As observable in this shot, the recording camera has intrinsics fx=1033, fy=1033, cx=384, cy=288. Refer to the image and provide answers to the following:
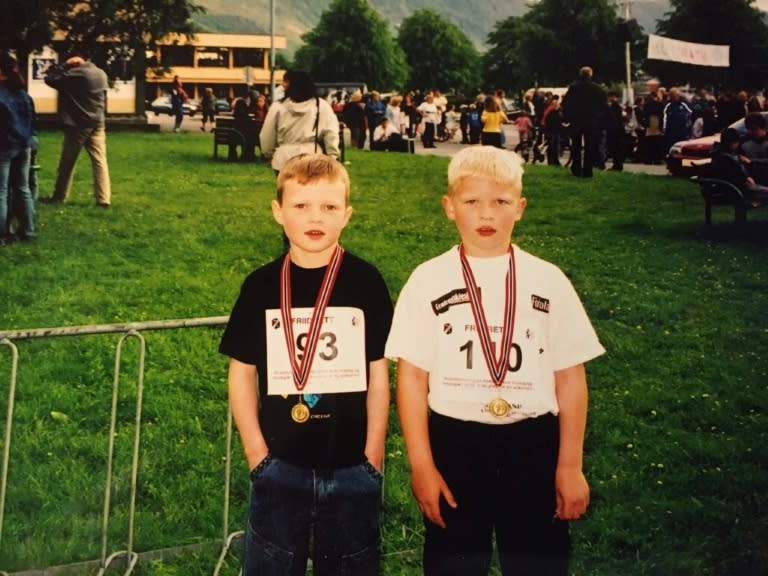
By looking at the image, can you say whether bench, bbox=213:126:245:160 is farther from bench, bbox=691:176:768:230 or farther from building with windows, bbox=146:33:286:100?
bench, bbox=691:176:768:230

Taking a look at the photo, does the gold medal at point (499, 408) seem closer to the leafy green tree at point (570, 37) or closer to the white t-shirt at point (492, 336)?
the white t-shirt at point (492, 336)

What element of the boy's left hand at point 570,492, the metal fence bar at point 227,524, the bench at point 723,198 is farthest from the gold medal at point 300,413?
the bench at point 723,198

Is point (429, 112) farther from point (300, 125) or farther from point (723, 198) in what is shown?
point (723, 198)

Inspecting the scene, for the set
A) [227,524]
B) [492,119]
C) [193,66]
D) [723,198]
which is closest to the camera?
[227,524]

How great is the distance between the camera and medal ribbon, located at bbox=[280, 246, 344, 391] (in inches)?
78.9

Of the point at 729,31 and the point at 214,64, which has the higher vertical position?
the point at 729,31

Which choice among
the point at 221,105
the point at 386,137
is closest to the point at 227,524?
the point at 221,105

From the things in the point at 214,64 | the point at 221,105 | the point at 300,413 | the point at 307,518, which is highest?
the point at 214,64

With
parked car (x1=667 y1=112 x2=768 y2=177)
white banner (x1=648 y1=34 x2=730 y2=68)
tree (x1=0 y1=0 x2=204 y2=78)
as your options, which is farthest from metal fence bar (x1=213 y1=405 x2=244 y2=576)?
parked car (x1=667 y1=112 x2=768 y2=177)

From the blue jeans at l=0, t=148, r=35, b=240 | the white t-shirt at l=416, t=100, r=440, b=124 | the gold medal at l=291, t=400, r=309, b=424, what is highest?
the white t-shirt at l=416, t=100, r=440, b=124

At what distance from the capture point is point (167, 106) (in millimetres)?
3658

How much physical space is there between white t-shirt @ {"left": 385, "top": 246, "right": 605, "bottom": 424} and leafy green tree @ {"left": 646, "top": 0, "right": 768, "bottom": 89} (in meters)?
1.90

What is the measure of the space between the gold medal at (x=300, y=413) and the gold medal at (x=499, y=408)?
0.35 metres

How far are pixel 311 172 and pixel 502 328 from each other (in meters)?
0.48
